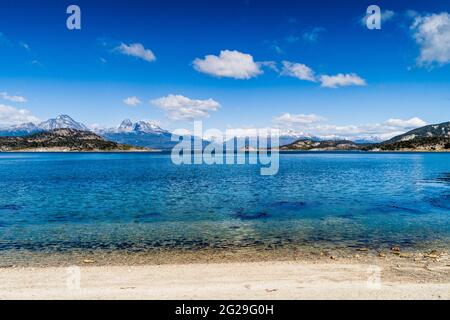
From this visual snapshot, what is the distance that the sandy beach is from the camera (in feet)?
63.1

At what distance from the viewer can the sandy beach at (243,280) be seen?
19219mm

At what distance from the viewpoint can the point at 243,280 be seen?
2194cm

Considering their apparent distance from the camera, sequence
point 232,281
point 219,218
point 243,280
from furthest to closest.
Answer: point 219,218 < point 243,280 < point 232,281

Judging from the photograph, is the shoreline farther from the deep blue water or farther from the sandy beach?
the deep blue water

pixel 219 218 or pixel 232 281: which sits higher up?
pixel 232 281

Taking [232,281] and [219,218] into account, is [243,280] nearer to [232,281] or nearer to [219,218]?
[232,281]

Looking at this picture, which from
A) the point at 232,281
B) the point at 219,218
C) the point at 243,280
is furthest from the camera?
the point at 219,218

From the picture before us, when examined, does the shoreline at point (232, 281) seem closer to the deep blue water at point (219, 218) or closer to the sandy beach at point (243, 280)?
the sandy beach at point (243, 280)

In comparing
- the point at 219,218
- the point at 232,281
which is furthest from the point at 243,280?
the point at 219,218

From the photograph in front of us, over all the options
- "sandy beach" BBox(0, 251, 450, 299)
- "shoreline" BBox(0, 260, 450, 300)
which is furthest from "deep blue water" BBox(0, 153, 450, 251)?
"shoreline" BBox(0, 260, 450, 300)

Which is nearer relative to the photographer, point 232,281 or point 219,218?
point 232,281

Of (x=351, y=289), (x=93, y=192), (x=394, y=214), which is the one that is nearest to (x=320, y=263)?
(x=351, y=289)

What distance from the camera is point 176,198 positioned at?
218 ft
